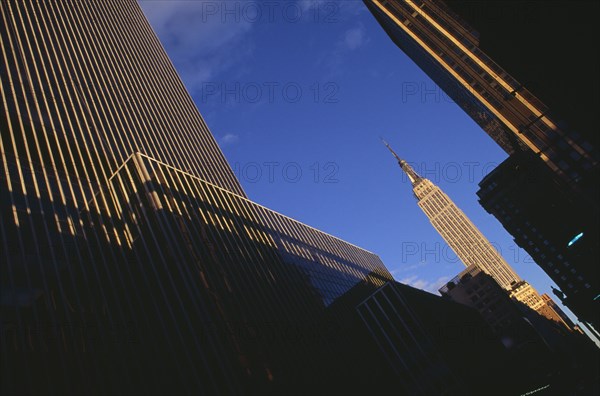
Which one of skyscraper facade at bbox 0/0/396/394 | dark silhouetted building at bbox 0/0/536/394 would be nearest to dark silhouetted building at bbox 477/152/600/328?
dark silhouetted building at bbox 0/0/536/394

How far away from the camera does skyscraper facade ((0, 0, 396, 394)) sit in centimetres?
2609

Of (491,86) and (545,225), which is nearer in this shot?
(491,86)

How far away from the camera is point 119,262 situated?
34688 mm

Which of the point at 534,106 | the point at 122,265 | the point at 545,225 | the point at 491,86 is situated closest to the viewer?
the point at 122,265

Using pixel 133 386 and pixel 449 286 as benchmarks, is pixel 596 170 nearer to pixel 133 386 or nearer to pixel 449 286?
pixel 133 386

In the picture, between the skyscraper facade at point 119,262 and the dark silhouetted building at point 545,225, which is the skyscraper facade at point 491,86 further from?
the skyscraper facade at point 119,262

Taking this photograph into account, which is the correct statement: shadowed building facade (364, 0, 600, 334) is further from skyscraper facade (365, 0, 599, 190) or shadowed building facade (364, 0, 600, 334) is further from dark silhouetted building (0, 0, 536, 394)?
dark silhouetted building (0, 0, 536, 394)

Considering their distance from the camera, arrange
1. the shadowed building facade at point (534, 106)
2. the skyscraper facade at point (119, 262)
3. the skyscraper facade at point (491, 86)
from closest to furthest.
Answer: the shadowed building facade at point (534, 106) < the skyscraper facade at point (119, 262) < the skyscraper facade at point (491, 86)

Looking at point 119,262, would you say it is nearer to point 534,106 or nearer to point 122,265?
point 122,265

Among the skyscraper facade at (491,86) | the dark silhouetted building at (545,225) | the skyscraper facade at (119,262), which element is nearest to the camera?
the skyscraper facade at (119,262)

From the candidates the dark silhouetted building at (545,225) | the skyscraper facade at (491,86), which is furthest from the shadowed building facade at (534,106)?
the dark silhouetted building at (545,225)

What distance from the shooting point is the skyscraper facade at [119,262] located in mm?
26094

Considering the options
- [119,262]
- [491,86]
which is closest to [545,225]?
[491,86]

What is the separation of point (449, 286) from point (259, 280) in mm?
98941
